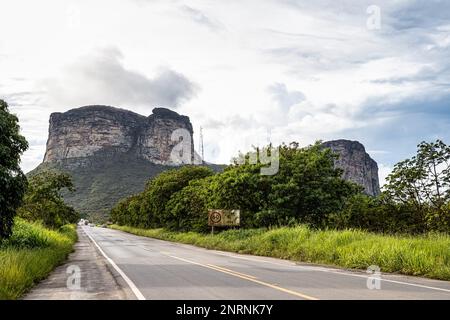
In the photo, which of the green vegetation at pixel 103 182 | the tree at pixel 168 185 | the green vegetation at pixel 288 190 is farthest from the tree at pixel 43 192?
the green vegetation at pixel 103 182

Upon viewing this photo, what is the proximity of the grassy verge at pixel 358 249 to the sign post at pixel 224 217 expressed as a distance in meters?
5.42

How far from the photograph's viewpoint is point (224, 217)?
1406 inches

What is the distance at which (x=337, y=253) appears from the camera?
61.6 ft

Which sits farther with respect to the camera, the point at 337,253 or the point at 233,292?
the point at 337,253

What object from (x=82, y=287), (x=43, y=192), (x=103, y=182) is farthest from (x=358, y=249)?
(x=103, y=182)

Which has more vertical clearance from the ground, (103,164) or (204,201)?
(103,164)

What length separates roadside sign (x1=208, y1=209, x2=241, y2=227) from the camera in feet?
114

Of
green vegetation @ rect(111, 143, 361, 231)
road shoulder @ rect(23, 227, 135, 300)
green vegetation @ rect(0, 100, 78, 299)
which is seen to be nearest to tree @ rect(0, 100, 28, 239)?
green vegetation @ rect(0, 100, 78, 299)

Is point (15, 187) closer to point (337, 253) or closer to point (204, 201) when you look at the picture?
point (337, 253)

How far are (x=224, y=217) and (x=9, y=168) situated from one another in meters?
22.4

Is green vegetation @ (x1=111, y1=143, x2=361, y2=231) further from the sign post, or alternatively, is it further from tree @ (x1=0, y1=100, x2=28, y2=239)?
tree @ (x1=0, y1=100, x2=28, y2=239)

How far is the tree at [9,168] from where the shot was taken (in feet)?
47.1
